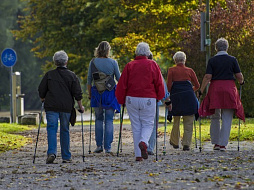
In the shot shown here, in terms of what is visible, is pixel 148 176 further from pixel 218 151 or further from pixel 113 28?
pixel 113 28

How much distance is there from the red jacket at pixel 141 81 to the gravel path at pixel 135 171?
1.03 m

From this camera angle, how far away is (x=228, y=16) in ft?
94.4

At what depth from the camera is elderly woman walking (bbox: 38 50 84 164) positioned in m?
11.4

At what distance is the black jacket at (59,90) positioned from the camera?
11422mm

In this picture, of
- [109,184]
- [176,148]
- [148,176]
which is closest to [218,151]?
[176,148]

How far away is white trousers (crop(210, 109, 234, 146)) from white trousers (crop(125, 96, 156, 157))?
1.88 meters

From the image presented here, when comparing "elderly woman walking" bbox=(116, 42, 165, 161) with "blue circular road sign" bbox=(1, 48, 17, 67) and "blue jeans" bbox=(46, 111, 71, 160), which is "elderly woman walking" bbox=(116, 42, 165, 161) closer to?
"blue jeans" bbox=(46, 111, 71, 160)

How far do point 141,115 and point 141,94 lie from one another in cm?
33

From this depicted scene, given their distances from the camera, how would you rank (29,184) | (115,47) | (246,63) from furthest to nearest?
(115,47) → (246,63) → (29,184)

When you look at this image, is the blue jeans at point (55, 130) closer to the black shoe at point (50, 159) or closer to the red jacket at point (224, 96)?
the black shoe at point (50, 159)

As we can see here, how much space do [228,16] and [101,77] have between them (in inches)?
656

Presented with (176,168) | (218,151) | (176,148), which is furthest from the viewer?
(176,148)

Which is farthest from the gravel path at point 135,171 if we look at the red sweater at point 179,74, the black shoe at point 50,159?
the red sweater at point 179,74

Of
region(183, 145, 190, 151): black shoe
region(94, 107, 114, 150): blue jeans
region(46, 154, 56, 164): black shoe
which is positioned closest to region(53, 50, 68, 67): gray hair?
region(46, 154, 56, 164): black shoe
